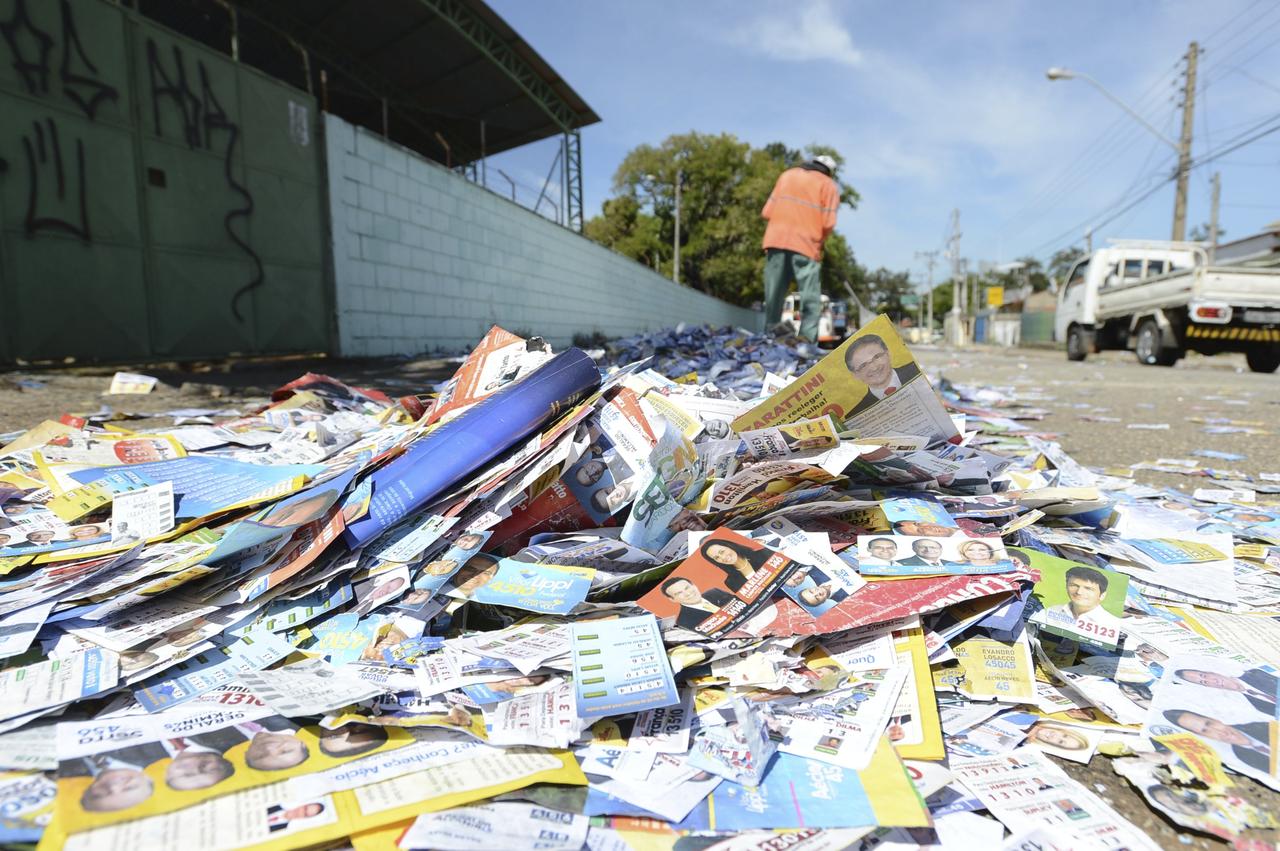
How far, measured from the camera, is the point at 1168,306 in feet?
27.6

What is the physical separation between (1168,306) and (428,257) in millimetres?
9321

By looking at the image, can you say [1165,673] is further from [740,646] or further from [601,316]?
[601,316]

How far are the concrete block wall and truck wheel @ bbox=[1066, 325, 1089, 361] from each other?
8586mm

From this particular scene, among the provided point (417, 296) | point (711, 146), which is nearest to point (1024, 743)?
point (417, 296)

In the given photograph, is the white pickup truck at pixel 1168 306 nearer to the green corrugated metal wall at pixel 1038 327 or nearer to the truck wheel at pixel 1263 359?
the truck wheel at pixel 1263 359

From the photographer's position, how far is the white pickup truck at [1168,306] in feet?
25.4

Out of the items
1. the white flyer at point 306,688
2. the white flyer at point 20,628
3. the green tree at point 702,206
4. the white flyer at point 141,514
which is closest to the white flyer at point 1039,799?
the white flyer at point 306,688

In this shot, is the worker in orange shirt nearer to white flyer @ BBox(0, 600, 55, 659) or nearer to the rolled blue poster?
the rolled blue poster

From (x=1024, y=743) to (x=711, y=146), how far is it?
93.9ft

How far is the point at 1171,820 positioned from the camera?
77cm

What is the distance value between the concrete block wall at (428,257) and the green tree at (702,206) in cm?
1614

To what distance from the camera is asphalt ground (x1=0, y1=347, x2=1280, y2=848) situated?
0.85 metres

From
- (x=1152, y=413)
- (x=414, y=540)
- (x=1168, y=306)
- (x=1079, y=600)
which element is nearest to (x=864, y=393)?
(x=1079, y=600)

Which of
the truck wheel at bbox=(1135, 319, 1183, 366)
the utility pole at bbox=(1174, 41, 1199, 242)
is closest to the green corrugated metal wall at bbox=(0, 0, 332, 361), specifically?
the truck wheel at bbox=(1135, 319, 1183, 366)
